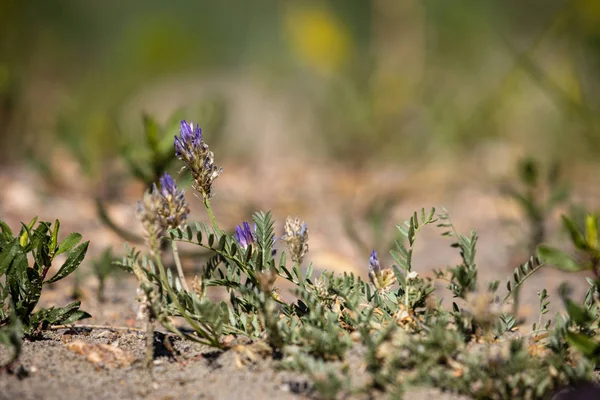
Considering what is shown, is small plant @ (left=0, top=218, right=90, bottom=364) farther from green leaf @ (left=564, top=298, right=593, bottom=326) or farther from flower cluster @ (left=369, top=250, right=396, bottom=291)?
green leaf @ (left=564, top=298, right=593, bottom=326)

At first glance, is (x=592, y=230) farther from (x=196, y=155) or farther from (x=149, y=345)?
(x=149, y=345)

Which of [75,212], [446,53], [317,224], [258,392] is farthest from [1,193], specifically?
[446,53]

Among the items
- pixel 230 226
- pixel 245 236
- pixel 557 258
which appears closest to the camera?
pixel 557 258

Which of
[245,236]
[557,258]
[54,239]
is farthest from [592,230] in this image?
[54,239]

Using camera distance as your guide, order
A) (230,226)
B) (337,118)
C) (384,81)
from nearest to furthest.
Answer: (230,226) < (337,118) < (384,81)

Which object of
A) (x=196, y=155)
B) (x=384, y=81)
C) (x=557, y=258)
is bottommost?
(x=557, y=258)

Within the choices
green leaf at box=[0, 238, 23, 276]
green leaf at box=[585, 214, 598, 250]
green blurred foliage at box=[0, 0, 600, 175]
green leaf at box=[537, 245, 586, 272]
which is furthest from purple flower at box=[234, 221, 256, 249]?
green blurred foliage at box=[0, 0, 600, 175]

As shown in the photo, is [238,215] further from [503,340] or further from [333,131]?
[503,340]

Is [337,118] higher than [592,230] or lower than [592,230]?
higher
